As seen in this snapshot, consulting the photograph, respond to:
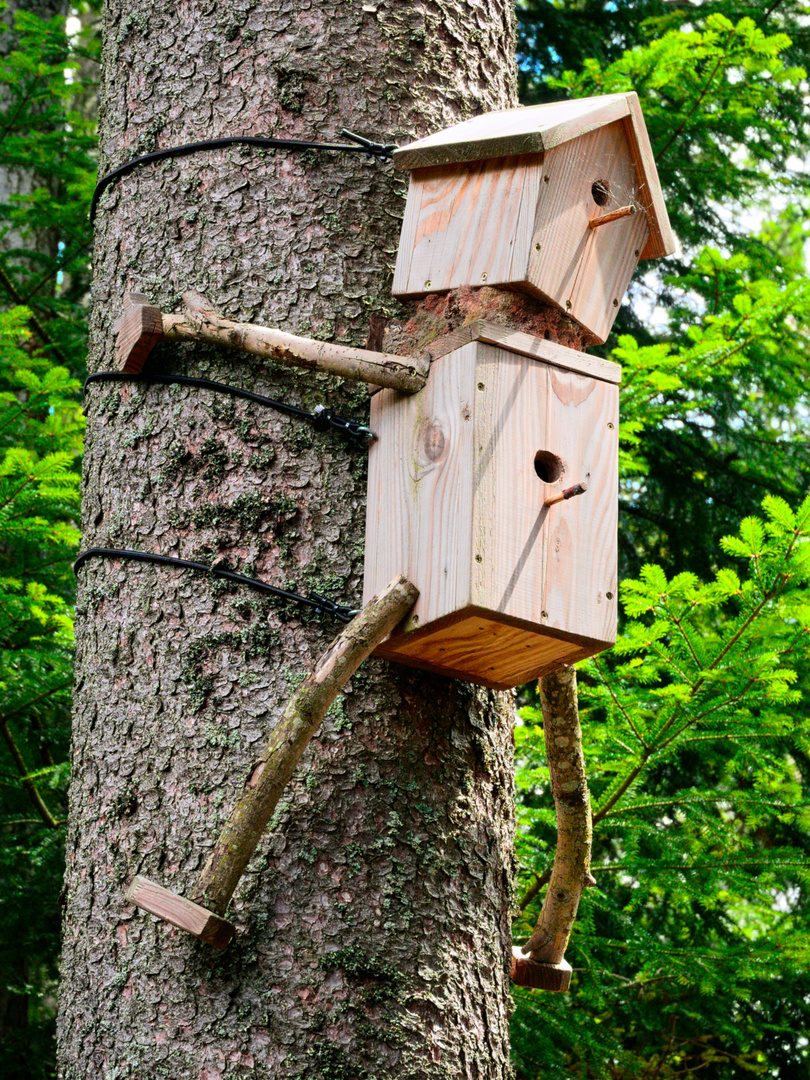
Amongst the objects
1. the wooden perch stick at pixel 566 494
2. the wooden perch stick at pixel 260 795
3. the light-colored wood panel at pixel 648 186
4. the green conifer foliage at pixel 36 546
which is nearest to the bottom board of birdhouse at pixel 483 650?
the wooden perch stick at pixel 260 795

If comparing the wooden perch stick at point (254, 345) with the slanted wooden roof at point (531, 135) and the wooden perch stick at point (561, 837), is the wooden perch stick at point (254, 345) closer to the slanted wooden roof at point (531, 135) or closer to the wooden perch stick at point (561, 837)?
the slanted wooden roof at point (531, 135)

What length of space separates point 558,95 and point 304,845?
5843 millimetres

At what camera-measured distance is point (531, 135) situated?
186 centimetres

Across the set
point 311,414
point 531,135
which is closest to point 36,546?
point 311,414

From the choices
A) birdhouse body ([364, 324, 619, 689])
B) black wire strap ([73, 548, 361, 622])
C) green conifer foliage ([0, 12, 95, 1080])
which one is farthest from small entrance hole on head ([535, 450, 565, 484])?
green conifer foliage ([0, 12, 95, 1080])

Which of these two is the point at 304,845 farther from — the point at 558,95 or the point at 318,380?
the point at 558,95

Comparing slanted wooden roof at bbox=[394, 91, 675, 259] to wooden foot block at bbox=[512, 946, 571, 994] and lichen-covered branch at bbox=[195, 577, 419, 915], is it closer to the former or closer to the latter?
lichen-covered branch at bbox=[195, 577, 419, 915]

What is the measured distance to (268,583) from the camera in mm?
1828

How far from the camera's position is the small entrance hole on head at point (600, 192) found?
212 centimetres

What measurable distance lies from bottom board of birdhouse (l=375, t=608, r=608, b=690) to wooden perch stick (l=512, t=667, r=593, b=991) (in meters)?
0.10

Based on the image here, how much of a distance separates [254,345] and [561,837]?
1085mm

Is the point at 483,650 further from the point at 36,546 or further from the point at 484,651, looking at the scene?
the point at 36,546

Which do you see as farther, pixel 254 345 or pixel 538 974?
pixel 538 974

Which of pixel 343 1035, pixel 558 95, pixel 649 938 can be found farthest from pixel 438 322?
pixel 558 95
